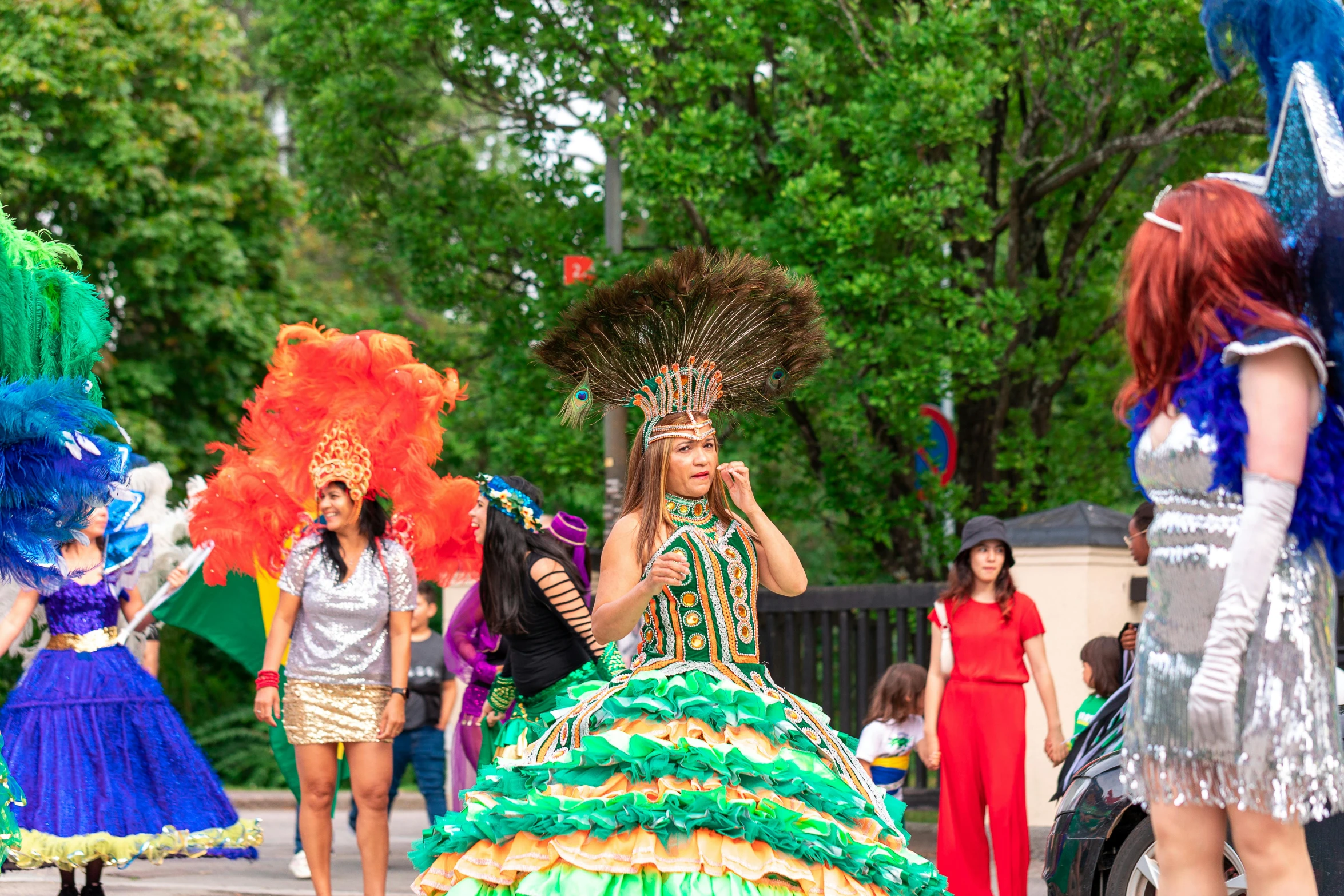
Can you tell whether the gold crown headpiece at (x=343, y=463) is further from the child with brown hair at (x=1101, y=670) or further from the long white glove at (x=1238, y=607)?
the long white glove at (x=1238, y=607)

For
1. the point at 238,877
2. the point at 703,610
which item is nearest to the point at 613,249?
the point at 238,877

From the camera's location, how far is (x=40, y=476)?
5238 mm

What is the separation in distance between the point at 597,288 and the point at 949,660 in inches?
116

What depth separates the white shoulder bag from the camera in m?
7.41

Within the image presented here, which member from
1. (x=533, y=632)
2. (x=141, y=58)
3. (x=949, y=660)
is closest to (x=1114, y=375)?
(x=949, y=660)

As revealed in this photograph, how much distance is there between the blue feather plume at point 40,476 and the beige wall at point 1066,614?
6.02 metres

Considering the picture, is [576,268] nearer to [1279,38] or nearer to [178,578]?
[178,578]

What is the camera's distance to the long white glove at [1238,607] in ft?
10.4

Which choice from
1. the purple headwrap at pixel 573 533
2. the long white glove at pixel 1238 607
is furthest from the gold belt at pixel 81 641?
the long white glove at pixel 1238 607

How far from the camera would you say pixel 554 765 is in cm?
464

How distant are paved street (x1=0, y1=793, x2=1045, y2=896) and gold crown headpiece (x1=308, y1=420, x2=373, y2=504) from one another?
7.86 feet

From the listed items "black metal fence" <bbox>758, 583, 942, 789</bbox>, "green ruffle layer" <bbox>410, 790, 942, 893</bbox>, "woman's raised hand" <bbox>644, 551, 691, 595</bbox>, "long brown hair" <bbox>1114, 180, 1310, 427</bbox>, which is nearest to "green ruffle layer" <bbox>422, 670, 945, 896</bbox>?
"green ruffle layer" <bbox>410, 790, 942, 893</bbox>

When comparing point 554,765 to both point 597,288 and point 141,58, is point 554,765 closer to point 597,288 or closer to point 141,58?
point 597,288

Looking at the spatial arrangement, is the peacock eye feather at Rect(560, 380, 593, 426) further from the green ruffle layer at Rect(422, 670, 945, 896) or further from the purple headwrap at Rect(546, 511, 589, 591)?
the purple headwrap at Rect(546, 511, 589, 591)
